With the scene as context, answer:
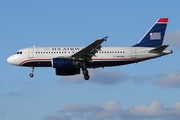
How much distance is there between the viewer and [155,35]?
2808 inches

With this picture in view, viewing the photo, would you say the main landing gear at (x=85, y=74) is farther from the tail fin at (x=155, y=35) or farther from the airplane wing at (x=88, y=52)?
the tail fin at (x=155, y=35)

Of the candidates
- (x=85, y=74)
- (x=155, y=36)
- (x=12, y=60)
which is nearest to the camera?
(x=85, y=74)

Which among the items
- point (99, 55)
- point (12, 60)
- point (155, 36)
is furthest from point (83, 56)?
point (155, 36)

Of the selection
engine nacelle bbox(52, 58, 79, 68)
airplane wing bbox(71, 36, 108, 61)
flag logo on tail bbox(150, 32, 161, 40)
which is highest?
flag logo on tail bbox(150, 32, 161, 40)

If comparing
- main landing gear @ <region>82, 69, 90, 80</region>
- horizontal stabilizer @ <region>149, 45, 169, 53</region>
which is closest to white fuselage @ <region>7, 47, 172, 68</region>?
horizontal stabilizer @ <region>149, 45, 169, 53</region>

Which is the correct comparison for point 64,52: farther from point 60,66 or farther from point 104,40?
point 104,40

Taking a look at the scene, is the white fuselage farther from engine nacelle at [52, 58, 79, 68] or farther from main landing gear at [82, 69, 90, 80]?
engine nacelle at [52, 58, 79, 68]

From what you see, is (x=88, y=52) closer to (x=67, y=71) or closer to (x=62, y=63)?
(x=62, y=63)

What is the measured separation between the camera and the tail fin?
70.0 m

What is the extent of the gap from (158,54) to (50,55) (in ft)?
43.1

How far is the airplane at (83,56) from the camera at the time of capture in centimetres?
6581

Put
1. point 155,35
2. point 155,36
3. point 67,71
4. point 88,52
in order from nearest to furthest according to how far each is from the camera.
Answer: point 88,52 → point 67,71 → point 155,36 → point 155,35

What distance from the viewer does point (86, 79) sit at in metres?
67.7

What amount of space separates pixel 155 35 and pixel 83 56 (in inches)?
423
